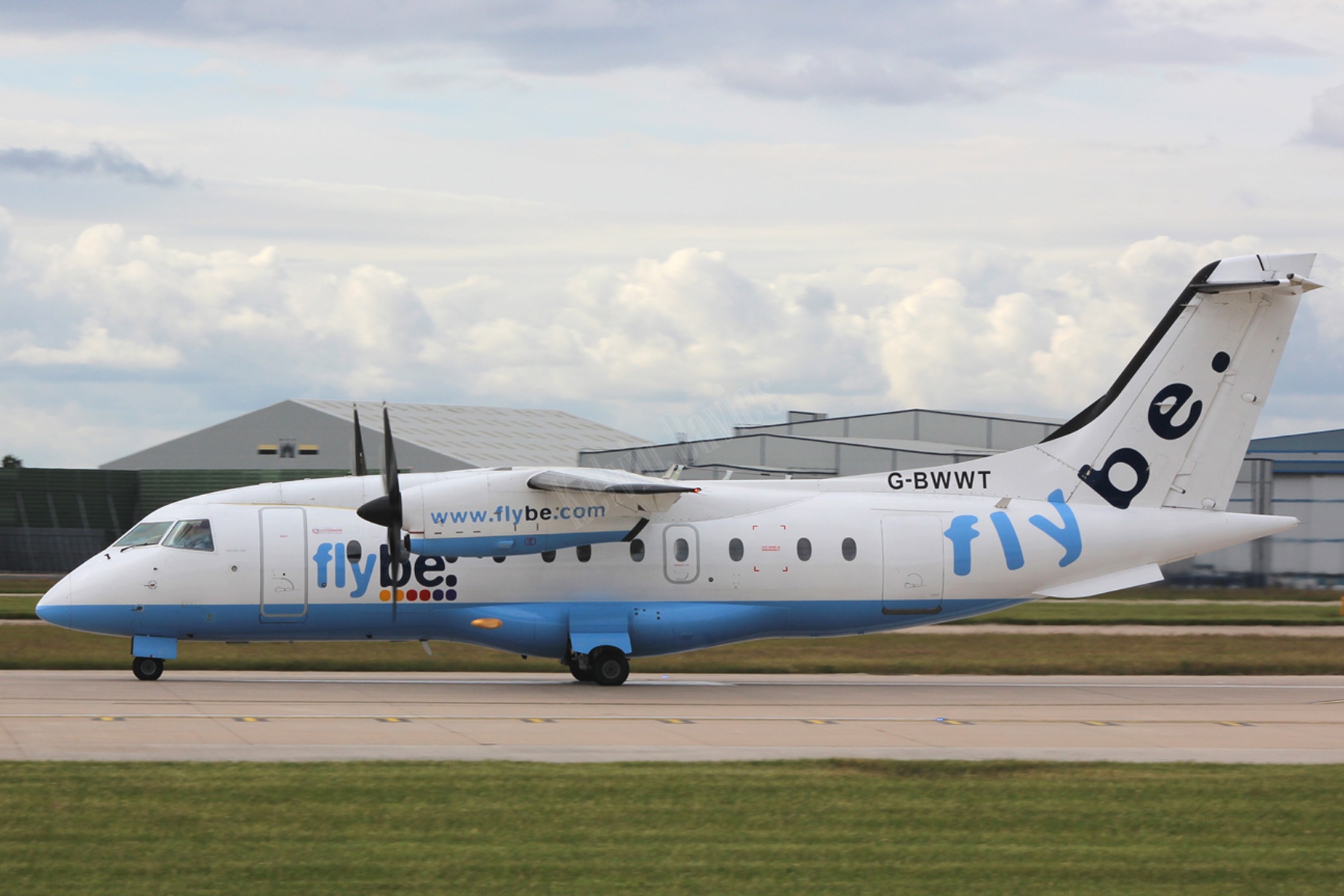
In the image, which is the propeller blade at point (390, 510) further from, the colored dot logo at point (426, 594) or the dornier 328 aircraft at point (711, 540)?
the colored dot logo at point (426, 594)

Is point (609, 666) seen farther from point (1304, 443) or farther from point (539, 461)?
point (1304, 443)

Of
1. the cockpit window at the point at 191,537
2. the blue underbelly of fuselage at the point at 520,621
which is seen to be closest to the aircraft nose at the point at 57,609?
the blue underbelly of fuselage at the point at 520,621

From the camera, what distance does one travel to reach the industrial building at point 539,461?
52.2 meters

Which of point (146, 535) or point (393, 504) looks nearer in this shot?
point (393, 504)

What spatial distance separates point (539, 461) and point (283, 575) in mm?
38459

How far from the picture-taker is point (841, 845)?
11.4 meters

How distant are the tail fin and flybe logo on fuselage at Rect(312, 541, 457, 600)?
415 inches

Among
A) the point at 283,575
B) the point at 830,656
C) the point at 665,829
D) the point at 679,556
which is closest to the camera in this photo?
the point at 665,829

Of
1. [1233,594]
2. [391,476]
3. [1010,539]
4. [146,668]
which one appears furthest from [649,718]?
[1233,594]

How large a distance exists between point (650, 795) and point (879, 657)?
18.0m

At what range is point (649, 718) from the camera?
19.2m

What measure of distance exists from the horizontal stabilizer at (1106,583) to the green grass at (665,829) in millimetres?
9389

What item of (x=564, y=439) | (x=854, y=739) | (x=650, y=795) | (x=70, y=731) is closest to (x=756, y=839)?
(x=650, y=795)

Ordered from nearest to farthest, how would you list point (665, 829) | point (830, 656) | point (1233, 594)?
point (665, 829) < point (830, 656) < point (1233, 594)
